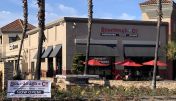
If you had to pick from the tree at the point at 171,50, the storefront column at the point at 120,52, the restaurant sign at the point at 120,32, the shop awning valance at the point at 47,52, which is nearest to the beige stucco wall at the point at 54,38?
the shop awning valance at the point at 47,52

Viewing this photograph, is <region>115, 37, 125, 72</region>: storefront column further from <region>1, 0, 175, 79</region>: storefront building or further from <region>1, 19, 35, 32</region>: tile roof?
<region>1, 19, 35, 32</region>: tile roof

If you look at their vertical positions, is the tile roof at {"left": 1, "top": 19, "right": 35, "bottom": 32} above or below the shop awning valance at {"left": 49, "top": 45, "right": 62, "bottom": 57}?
above

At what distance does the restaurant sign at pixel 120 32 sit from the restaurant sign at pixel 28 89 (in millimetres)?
31386

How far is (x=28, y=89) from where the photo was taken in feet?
67.9

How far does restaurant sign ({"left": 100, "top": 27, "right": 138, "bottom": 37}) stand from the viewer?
52.1 metres

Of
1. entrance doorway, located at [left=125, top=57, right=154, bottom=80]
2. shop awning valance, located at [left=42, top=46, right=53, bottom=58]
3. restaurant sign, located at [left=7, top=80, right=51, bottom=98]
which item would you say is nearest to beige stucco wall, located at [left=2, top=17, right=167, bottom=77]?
shop awning valance, located at [left=42, top=46, right=53, bottom=58]

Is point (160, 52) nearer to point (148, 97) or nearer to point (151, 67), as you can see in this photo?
point (151, 67)

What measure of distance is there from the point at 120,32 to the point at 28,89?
32949mm

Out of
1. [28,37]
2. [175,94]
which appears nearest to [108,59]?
[28,37]

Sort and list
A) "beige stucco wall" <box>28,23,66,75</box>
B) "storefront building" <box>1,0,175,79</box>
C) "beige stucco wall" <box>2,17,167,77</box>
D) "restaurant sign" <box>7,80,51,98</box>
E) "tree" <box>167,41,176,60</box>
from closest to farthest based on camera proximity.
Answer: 1. "restaurant sign" <box>7,80,51,98</box>
2. "beige stucco wall" <box>2,17,167,77</box>
3. "storefront building" <box>1,0,175,79</box>
4. "tree" <box>167,41,176,60</box>
5. "beige stucco wall" <box>28,23,66,75</box>

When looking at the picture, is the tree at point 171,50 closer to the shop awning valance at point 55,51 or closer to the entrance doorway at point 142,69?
the entrance doorway at point 142,69

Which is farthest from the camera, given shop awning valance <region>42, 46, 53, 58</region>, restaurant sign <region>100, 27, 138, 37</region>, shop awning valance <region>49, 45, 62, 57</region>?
shop awning valance <region>42, 46, 53, 58</region>

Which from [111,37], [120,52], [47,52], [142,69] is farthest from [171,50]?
[47,52]

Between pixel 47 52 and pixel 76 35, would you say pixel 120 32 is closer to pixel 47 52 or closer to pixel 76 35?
pixel 76 35
